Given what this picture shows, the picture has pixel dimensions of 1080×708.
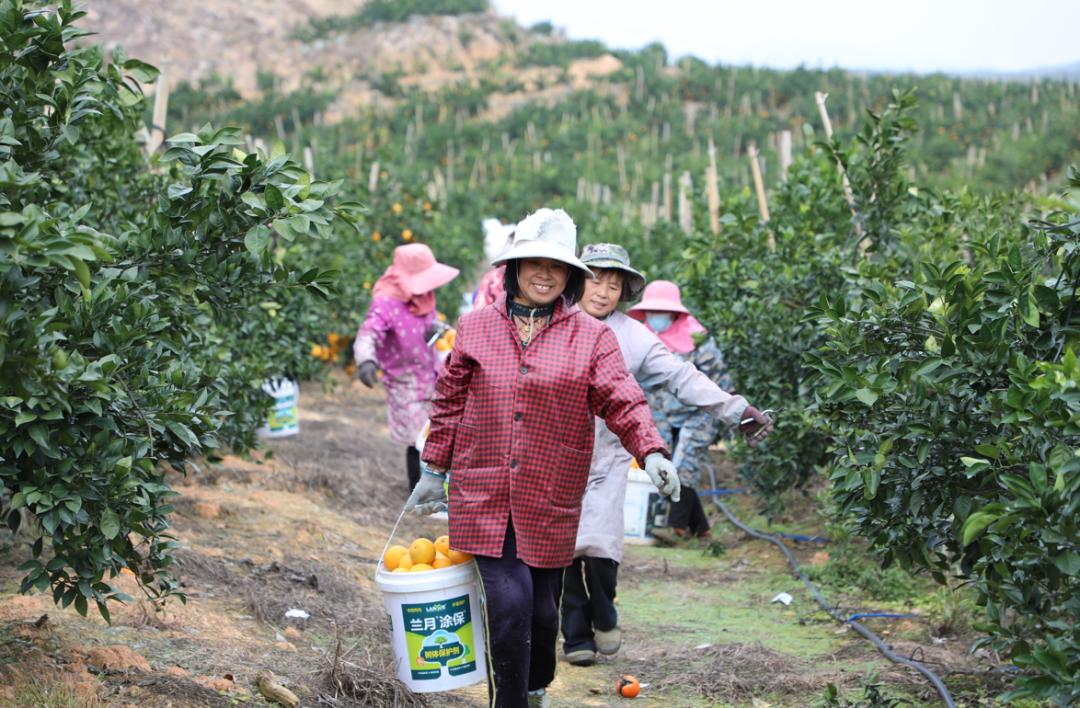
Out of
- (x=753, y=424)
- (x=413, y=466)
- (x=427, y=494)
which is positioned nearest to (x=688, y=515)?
(x=413, y=466)

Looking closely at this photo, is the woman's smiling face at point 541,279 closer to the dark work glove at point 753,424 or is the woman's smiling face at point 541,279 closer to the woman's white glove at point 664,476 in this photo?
the woman's white glove at point 664,476

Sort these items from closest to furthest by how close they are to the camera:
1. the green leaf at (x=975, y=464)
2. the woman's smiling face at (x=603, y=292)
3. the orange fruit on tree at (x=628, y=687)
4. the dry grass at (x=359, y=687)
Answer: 1. the green leaf at (x=975, y=464)
2. the dry grass at (x=359, y=687)
3. the orange fruit on tree at (x=628, y=687)
4. the woman's smiling face at (x=603, y=292)

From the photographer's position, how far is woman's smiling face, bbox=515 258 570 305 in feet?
12.2

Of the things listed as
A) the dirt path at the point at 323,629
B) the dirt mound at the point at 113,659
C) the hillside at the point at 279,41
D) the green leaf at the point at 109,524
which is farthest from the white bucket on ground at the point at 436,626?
the hillside at the point at 279,41

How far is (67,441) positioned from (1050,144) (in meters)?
31.8

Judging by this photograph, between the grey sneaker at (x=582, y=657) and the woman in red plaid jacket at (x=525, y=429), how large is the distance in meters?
1.14

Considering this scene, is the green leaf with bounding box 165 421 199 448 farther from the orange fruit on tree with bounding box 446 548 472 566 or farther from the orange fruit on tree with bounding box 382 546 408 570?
the orange fruit on tree with bounding box 446 548 472 566

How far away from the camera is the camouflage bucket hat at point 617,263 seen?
480 cm

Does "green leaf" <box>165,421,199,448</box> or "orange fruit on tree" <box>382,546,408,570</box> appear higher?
"green leaf" <box>165,421,199,448</box>

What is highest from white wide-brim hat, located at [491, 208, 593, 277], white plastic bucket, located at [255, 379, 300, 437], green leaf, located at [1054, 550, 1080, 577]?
white wide-brim hat, located at [491, 208, 593, 277]

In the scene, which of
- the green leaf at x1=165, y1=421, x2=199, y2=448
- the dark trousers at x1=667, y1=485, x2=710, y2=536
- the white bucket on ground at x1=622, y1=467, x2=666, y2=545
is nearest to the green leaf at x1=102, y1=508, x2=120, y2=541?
the green leaf at x1=165, y1=421, x2=199, y2=448

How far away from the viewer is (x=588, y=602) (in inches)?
194

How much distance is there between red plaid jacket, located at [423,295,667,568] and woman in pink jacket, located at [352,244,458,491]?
145 inches

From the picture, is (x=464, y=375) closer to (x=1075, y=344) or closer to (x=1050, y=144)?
(x=1075, y=344)
